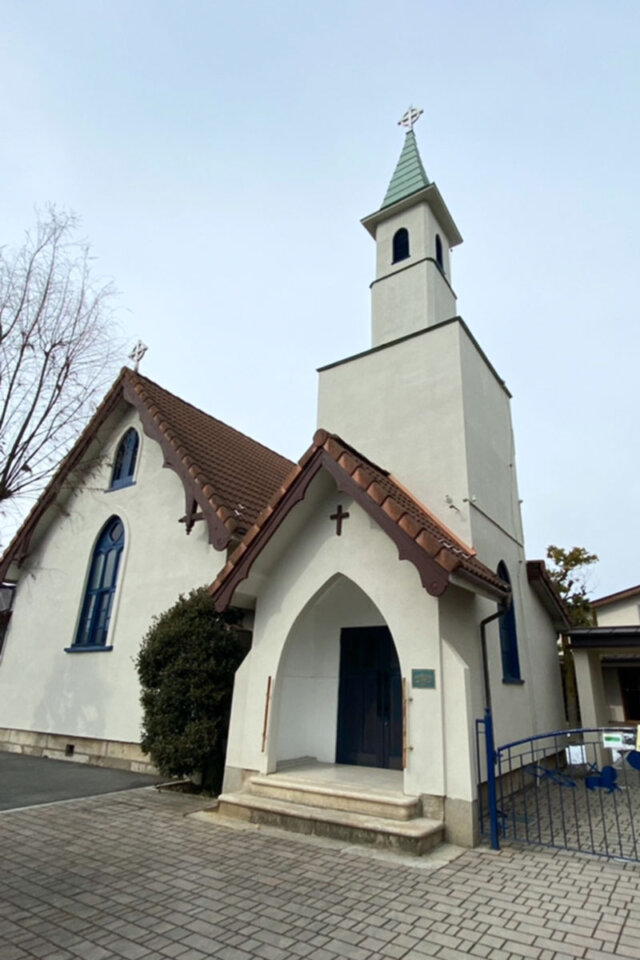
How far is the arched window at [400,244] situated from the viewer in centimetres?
1328

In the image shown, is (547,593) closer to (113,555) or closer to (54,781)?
(113,555)

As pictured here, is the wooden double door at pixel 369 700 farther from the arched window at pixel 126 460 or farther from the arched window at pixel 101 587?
the arched window at pixel 126 460

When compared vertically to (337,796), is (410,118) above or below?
above

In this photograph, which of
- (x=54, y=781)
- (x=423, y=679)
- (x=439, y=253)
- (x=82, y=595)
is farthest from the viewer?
(x=439, y=253)

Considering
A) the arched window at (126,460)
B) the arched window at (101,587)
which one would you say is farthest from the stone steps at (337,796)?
the arched window at (126,460)

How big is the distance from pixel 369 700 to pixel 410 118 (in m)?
15.7

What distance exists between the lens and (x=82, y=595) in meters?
12.5

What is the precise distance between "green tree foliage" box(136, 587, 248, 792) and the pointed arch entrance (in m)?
0.96

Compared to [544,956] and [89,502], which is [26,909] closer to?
[544,956]

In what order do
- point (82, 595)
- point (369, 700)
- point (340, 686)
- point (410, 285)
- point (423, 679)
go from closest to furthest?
point (423, 679)
point (369, 700)
point (340, 686)
point (410, 285)
point (82, 595)

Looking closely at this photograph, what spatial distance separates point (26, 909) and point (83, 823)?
8.67 feet

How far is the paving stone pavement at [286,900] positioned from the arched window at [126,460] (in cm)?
784

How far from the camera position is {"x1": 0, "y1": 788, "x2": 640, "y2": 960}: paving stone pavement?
364 centimetres

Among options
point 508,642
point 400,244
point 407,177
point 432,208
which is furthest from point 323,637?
point 407,177
